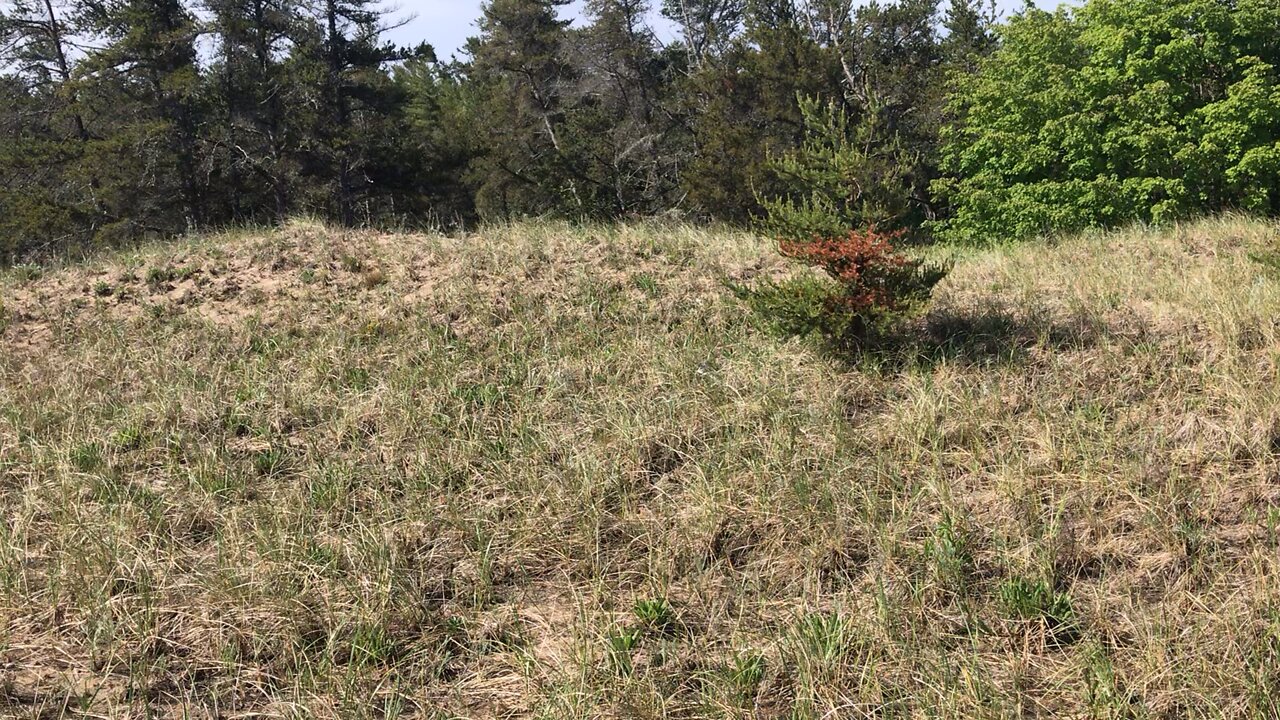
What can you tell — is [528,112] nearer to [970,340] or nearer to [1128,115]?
[1128,115]

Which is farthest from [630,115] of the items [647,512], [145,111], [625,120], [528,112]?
[647,512]

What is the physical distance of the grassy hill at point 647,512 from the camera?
312 centimetres

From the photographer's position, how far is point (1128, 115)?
16.7 meters

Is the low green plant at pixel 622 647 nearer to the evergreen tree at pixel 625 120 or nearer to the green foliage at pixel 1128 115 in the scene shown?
the green foliage at pixel 1128 115

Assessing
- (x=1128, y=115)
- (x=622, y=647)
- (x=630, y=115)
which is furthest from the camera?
(x=630, y=115)

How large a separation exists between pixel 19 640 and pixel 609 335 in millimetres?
4615

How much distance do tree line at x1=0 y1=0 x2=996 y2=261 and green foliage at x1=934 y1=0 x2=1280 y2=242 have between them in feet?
11.2

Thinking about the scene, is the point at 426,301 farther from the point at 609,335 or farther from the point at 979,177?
the point at 979,177

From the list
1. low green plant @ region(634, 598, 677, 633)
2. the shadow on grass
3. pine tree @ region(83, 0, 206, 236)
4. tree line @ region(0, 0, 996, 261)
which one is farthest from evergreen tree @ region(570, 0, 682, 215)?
low green plant @ region(634, 598, 677, 633)

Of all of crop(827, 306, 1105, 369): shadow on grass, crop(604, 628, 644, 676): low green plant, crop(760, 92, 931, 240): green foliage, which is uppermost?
crop(760, 92, 931, 240): green foliage

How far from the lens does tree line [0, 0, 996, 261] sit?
68.3 feet

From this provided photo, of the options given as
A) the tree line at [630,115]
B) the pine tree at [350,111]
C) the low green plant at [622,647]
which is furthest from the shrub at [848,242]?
the pine tree at [350,111]

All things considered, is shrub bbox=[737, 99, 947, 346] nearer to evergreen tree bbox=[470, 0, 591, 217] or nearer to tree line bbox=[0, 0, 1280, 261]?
tree line bbox=[0, 0, 1280, 261]

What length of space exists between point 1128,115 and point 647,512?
57.2 ft
